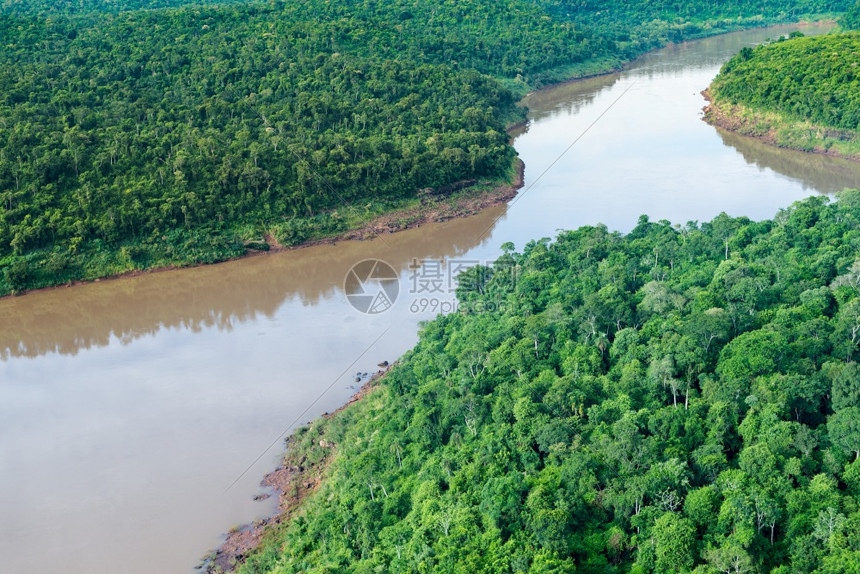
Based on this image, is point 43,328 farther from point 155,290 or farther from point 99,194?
point 99,194

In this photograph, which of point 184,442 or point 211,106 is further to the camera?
point 211,106

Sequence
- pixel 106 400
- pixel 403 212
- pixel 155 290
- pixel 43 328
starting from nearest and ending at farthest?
pixel 106 400, pixel 43 328, pixel 155 290, pixel 403 212

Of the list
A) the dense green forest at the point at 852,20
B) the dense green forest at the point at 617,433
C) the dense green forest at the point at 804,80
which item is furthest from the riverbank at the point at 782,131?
the dense green forest at the point at 852,20

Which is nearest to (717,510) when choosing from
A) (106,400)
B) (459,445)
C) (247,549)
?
(459,445)

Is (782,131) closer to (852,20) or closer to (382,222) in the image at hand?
(382,222)

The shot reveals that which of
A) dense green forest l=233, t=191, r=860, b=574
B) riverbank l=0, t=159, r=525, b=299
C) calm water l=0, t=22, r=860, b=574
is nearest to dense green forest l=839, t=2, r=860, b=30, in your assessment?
calm water l=0, t=22, r=860, b=574

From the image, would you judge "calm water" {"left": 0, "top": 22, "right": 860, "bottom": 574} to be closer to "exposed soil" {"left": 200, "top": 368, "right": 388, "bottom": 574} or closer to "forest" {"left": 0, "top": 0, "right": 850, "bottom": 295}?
"exposed soil" {"left": 200, "top": 368, "right": 388, "bottom": 574}
